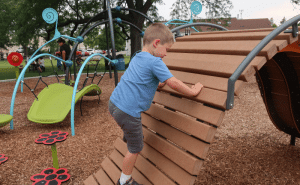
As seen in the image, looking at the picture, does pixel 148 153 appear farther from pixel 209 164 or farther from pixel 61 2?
pixel 61 2

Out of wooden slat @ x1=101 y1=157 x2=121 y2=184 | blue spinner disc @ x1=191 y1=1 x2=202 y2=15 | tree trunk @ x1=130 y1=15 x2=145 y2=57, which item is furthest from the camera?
tree trunk @ x1=130 y1=15 x2=145 y2=57

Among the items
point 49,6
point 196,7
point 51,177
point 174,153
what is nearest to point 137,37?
point 49,6

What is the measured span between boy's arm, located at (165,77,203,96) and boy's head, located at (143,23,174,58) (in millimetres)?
312

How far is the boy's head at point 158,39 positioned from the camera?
195cm

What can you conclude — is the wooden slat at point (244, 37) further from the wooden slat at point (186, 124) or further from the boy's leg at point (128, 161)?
the boy's leg at point (128, 161)

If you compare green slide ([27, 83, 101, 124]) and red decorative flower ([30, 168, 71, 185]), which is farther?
green slide ([27, 83, 101, 124])

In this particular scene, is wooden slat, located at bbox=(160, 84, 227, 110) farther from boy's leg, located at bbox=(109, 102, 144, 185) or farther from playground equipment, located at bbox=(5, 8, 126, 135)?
playground equipment, located at bbox=(5, 8, 126, 135)

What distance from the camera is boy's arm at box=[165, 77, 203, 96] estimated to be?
5.99 feet

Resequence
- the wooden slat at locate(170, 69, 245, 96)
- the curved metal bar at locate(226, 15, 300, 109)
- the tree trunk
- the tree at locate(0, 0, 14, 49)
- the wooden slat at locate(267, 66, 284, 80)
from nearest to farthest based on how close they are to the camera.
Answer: the curved metal bar at locate(226, 15, 300, 109) → the wooden slat at locate(170, 69, 245, 96) → the wooden slat at locate(267, 66, 284, 80) → the tree trunk → the tree at locate(0, 0, 14, 49)

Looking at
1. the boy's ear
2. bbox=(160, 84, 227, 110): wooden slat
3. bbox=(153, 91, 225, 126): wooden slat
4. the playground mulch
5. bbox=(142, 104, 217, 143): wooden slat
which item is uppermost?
the boy's ear

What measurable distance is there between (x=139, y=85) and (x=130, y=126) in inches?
14.6

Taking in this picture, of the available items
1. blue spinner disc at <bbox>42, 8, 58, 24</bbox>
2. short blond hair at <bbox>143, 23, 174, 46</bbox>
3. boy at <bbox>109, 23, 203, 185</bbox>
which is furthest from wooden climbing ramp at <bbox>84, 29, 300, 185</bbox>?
blue spinner disc at <bbox>42, 8, 58, 24</bbox>

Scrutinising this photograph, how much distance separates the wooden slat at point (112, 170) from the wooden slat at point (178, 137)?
61 centimetres

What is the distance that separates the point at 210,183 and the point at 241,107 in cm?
415
